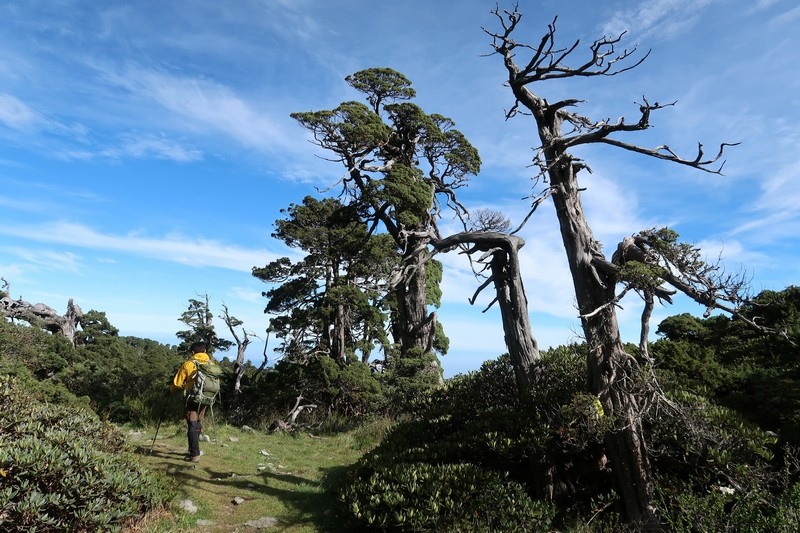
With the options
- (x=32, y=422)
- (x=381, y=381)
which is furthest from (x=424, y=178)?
(x=32, y=422)

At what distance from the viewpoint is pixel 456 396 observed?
9.01m

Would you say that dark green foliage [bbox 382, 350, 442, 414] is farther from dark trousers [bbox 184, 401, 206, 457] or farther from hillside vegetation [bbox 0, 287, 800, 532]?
dark trousers [bbox 184, 401, 206, 457]

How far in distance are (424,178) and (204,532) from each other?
14.8 meters

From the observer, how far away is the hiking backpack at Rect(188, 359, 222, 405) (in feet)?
29.1

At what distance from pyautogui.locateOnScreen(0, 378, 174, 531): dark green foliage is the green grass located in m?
0.49

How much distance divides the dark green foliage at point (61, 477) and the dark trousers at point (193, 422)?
8.80ft

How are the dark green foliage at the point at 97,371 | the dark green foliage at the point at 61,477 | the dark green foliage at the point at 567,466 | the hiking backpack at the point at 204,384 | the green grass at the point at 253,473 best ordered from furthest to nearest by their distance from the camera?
the dark green foliage at the point at 97,371 < the hiking backpack at the point at 204,384 < the green grass at the point at 253,473 < the dark green foliage at the point at 567,466 < the dark green foliage at the point at 61,477

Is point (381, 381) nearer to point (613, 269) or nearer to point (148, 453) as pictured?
point (148, 453)

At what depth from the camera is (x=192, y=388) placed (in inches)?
355

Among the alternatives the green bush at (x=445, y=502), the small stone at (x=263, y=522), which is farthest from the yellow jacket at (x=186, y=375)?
the green bush at (x=445, y=502)

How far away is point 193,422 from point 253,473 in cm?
162

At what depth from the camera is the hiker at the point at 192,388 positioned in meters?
9.03

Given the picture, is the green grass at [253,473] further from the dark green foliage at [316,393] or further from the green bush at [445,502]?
the dark green foliage at [316,393]

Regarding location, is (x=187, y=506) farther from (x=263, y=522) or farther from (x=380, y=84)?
(x=380, y=84)
